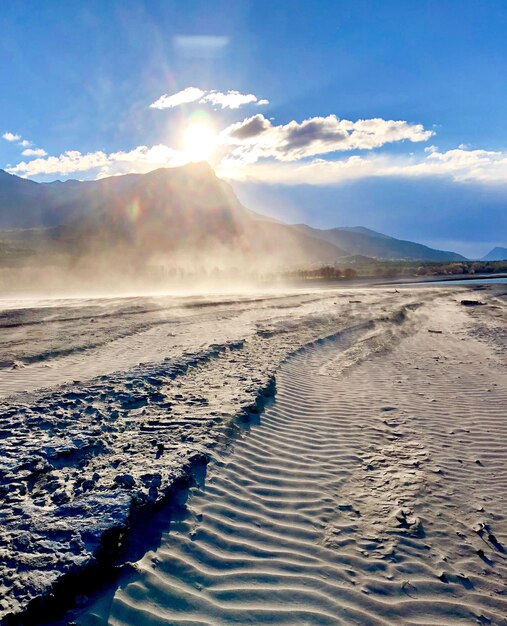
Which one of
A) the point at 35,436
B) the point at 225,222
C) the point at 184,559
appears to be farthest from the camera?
the point at 225,222

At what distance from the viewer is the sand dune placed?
3.20 metres

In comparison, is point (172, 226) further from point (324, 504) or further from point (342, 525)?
point (342, 525)

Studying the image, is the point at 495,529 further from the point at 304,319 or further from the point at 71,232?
the point at 71,232

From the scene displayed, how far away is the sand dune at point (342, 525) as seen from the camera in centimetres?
320

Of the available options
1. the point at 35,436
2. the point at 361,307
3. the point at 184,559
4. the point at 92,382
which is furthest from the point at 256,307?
the point at 184,559

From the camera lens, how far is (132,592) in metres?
3.13

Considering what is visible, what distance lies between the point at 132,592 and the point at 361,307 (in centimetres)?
1952

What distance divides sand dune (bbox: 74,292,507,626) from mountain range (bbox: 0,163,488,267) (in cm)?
6732

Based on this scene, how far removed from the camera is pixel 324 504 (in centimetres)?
457

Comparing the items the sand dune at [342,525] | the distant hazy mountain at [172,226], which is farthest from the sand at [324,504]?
the distant hazy mountain at [172,226]

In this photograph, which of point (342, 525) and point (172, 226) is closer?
point (342, 525)

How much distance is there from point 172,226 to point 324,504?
405 ft

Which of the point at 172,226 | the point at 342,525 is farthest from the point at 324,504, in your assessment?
the point at 172,226

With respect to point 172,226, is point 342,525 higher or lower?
lower
